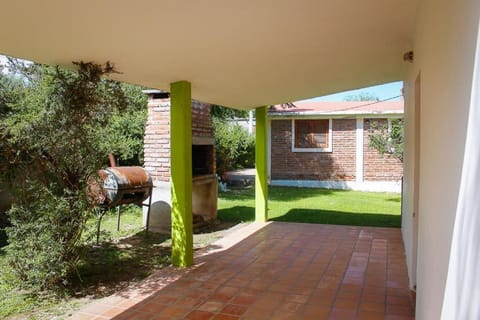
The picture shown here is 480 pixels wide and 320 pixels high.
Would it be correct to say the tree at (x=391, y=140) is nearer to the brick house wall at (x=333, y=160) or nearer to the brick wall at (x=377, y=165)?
the brick wall at (x=377, y=165)

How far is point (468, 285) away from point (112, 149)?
438 centimetres

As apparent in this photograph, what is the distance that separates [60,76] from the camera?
4.02 metres

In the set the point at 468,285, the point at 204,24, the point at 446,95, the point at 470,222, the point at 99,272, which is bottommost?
the point at 99,272

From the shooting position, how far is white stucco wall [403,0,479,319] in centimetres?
125

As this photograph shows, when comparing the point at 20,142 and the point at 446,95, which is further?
the point at 20,142

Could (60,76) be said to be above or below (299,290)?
above

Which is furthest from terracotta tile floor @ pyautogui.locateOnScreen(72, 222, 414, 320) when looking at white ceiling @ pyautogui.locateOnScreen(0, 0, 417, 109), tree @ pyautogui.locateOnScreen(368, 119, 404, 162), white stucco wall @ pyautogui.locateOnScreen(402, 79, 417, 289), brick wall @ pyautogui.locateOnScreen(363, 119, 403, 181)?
brick wall @ pyautogui.locateOnScreen(363, 119, 403, 181)

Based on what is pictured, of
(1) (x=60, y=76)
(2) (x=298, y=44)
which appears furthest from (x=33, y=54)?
(2) (x=298, y=44)

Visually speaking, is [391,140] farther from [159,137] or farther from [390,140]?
[159,137]

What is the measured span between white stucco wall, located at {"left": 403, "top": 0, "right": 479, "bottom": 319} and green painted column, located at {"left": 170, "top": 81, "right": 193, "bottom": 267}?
3.30 meters

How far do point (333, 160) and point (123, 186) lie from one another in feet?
32.0

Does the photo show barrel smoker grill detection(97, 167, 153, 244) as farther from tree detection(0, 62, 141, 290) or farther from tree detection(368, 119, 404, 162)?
tree detection(368, 119, 404, 162)

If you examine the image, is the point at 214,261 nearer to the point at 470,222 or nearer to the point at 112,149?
the point at 112,149

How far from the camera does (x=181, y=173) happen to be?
5.09 metres
